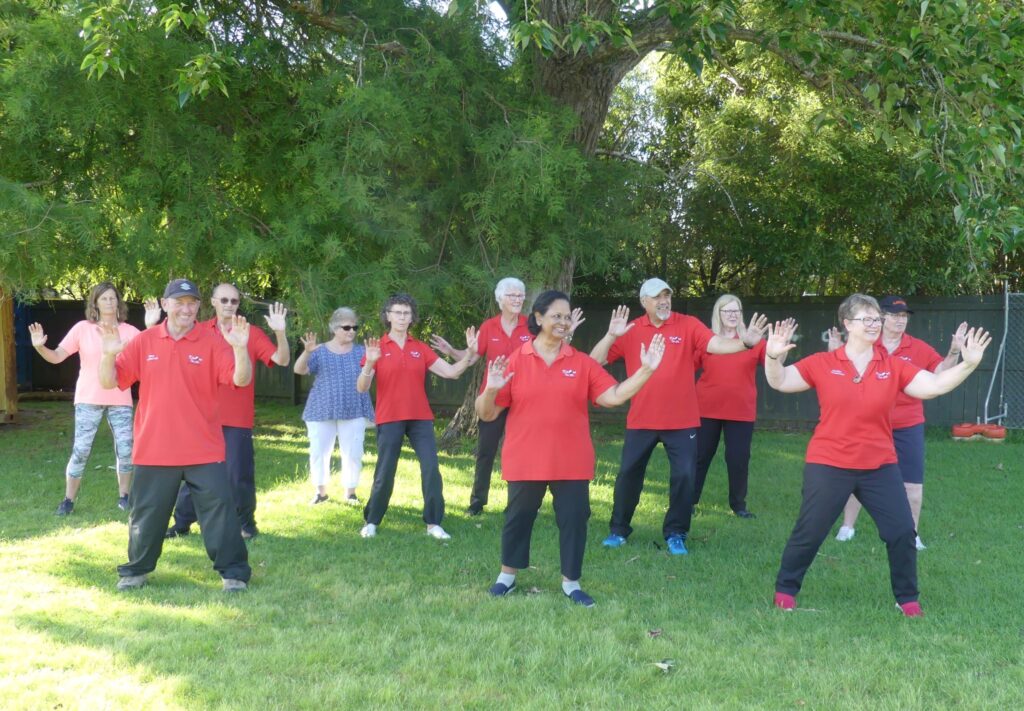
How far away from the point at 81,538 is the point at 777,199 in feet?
32.6

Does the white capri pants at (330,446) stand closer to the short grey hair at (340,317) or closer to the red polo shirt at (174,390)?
the short grey hair at (340,317)

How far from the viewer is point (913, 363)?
673 centimetres

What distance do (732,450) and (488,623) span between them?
3.75 meters

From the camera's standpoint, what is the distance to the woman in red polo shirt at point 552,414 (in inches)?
Result: 217

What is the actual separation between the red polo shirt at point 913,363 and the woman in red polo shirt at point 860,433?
1.27 m

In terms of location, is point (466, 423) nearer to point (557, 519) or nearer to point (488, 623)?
point (557, 519)

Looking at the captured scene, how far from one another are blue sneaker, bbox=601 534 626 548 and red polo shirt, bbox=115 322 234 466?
2900 millimetres

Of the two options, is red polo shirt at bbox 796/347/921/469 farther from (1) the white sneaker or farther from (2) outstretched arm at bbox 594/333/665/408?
(1) the white sneaker

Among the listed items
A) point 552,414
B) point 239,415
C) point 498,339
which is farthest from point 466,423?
point 552,414

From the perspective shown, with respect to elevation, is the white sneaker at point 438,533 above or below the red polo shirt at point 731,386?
below

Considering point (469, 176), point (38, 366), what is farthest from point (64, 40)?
point (38, 366)

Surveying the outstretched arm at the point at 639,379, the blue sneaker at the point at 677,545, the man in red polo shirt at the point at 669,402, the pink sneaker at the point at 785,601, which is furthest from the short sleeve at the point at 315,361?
the pink sneaker at the point at 785,601

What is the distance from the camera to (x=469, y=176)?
938 centimetres

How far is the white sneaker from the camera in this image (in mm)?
7312
